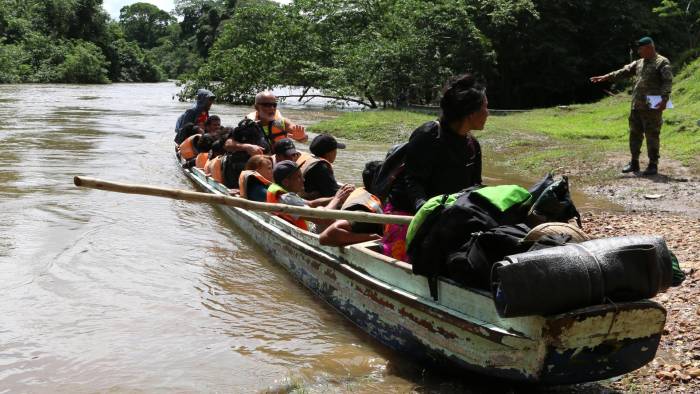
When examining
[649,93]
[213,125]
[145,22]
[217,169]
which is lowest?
[217,169]

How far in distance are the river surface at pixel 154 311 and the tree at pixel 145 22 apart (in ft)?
315

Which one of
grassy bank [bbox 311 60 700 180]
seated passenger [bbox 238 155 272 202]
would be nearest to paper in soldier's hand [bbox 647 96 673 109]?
grassy bank [bbox 311 60 700 180]

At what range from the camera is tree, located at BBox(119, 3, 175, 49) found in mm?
100000

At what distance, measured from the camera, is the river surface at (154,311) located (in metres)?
4.28

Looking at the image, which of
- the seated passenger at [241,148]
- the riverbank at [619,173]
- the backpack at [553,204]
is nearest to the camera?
the backpack at [553,204]

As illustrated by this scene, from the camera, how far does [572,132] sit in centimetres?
1470

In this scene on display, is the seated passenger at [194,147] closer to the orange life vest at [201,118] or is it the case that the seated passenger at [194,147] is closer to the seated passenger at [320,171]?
the orange life vest at [201,118]


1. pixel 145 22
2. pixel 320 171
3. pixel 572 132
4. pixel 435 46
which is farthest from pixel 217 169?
pixel 145 22

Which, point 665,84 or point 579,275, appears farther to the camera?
point 665,84

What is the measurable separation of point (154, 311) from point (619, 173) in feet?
24.1

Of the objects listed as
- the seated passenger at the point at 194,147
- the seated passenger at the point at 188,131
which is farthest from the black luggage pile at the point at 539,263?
the seated passenger at the point at 188,131

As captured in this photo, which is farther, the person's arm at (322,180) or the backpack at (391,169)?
the person's arm at (322,180)

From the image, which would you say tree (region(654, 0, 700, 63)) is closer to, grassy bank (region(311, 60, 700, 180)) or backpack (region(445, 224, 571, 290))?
grassy bank (region(311, 60, 700, 180))

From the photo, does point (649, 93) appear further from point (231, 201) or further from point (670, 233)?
point (231, 201)
